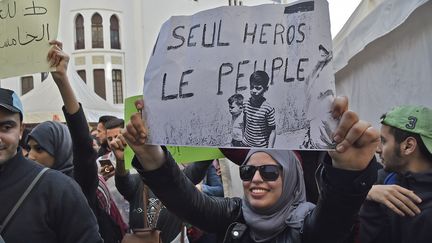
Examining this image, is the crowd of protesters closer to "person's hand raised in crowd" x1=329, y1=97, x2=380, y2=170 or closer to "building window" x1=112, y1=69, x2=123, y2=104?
"person's hand raised in crowd" x1=329, y1=97, x2=380, y2=170

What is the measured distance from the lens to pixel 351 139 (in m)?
1.63

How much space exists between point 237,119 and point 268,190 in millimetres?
472

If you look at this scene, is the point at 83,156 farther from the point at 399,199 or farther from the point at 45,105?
the point at 45,105

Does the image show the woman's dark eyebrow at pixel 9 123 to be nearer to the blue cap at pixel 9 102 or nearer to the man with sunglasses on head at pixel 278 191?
the blue cap at pixel 9 102

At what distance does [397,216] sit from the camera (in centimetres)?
231

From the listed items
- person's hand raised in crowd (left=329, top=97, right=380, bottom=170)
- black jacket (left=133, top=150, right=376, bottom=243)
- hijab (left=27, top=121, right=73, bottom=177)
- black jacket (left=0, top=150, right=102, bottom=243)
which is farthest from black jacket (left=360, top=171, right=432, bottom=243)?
hijab (left=27, top=121, right=73, bottom=177)

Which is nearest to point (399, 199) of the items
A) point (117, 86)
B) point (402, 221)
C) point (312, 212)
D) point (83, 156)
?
point (402, 221)

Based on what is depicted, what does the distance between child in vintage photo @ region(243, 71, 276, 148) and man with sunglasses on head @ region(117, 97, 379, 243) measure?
0.21m

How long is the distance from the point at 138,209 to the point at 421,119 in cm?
198

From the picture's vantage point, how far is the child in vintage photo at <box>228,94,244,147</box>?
1787mm

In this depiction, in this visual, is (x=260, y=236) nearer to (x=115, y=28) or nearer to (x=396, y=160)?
(x=396, y=160)

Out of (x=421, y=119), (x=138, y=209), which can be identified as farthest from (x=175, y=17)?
(x=138, y=209)

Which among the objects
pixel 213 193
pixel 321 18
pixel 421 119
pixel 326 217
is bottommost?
pixel 213 193

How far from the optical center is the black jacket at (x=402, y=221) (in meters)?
2.20
